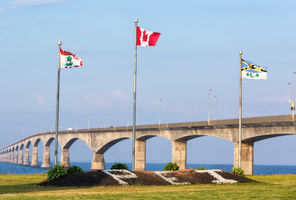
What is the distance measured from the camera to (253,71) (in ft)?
161

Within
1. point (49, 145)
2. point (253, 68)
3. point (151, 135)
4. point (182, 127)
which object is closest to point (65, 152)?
point (49, 145)

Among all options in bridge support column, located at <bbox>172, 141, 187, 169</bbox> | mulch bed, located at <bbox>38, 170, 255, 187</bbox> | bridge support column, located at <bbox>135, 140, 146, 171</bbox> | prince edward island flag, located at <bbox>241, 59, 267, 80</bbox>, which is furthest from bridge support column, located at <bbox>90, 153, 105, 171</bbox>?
mulch bed, located at <bbox>38, 170, 255, 187</bbox>

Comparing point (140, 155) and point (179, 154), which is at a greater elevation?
point (179, 154)

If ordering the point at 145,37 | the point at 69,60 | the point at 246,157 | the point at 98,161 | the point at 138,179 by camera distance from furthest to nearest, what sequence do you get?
the point at 98,161 < the point at 246,157 < the point at 69,60 < the point at 145,37 < the point at 138,179

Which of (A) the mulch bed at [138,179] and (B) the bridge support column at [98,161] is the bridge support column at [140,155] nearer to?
(B) the bridge support column at [98,161]

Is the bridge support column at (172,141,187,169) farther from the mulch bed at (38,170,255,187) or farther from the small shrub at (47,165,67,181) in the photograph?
the small shrub at (47,165,67,181)

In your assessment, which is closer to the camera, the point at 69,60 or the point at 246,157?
the point at 69,60

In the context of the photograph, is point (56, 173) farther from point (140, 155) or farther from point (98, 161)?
point (98, 161)

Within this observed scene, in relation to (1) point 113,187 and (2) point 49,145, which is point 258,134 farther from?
(2) point 49,145

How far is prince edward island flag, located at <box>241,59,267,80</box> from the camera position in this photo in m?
48.8

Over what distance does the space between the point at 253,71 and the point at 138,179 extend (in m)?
19.4

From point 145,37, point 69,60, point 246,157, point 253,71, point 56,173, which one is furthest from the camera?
point 246,157

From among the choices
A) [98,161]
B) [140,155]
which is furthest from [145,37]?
[98,161]

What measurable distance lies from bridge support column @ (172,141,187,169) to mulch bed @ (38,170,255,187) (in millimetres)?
52690
